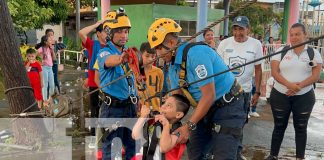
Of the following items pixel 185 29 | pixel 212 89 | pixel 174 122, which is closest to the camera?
pixel 212 89

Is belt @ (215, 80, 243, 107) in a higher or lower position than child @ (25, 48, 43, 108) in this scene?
higher

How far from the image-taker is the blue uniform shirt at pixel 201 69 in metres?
2.57

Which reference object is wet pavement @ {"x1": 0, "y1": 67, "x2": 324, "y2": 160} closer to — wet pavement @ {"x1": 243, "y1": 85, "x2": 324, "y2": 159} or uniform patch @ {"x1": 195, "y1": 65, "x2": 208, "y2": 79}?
wet pavement @ {"x1": 243, "y1": 85, "x2": 324, "y2": 159}

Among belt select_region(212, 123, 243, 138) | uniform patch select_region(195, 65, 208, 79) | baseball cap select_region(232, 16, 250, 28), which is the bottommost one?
belt select_region(212, 123, 243, 138)

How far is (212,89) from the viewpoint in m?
2.61

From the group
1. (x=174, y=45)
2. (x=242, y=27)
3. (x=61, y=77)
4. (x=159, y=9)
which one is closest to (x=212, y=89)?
(x=174, y=45)

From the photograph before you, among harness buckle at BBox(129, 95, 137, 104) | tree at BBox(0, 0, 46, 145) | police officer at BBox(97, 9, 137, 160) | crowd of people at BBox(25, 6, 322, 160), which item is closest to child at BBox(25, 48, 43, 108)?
crowd of people at BBox(25, 6, 322, 160)

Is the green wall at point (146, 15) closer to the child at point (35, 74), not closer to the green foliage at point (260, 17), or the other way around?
the child at point (35, 74)

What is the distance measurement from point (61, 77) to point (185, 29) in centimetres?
528

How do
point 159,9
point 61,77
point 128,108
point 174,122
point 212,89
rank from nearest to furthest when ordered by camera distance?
point 212,89
point 174,122
point 128,108
point 159,9
point 61,77

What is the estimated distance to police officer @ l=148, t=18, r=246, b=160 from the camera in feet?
8.52

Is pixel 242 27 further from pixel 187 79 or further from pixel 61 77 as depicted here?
pixel 61 77

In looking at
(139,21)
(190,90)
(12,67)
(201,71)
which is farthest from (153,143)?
(139,21)

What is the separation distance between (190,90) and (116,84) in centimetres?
121
